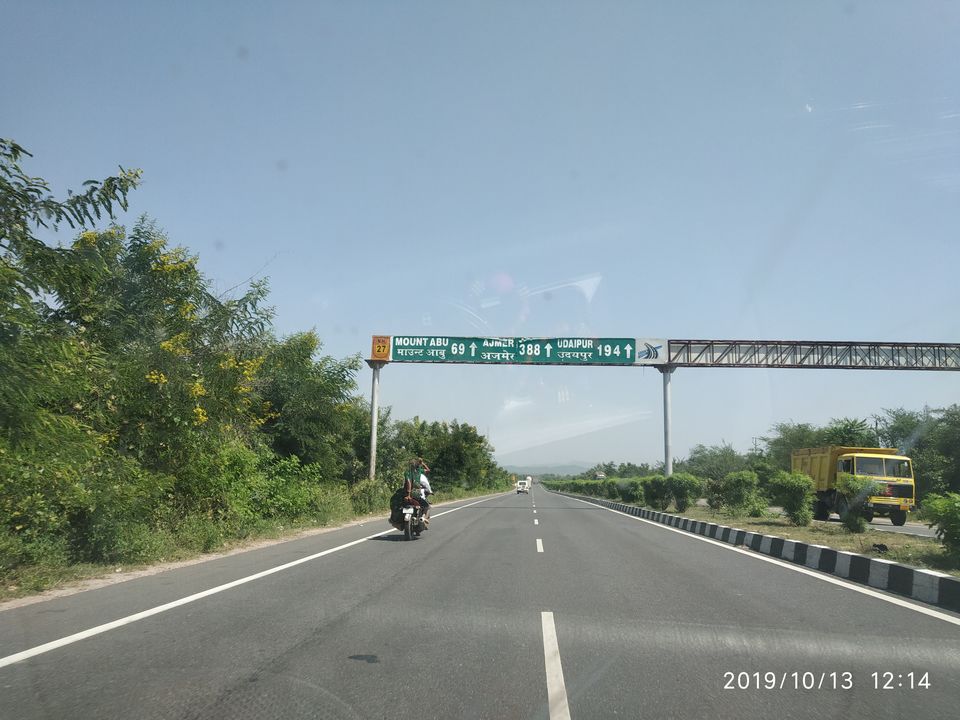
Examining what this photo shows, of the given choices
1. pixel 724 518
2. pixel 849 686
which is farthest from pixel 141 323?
pixel 724 518

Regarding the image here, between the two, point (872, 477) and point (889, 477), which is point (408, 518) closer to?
point (872, 477)

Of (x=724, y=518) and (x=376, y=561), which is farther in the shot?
(x=724, y=518)

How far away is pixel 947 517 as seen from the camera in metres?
10.7

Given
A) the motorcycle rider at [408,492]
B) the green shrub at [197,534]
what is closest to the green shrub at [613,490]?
the motorcycle rider at [408,492]

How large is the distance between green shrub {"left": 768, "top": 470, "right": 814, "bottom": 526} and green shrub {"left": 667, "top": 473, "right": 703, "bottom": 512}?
9.46 metres

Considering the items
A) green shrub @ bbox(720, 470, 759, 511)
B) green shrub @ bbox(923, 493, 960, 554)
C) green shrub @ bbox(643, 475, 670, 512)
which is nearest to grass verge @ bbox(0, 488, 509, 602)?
green shrub @ bbox(923, 493, 960, 554)

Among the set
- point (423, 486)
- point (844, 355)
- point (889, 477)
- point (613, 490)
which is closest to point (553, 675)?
point (423, 486)

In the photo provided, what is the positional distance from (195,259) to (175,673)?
39.9 feet

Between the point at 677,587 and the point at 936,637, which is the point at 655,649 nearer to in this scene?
the point at 936,637

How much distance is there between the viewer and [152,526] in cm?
1242

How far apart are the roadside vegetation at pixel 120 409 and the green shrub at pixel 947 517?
41.4 feet

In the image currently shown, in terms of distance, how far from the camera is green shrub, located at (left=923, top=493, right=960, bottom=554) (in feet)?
34.8

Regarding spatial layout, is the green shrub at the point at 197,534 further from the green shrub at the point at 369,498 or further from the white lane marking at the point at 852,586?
the green shrub at the point at 369,498

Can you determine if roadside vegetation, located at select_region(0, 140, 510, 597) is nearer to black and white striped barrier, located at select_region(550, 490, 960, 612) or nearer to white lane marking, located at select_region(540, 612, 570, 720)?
white lane marking, located at select_region(540, 612, 570, 720)
